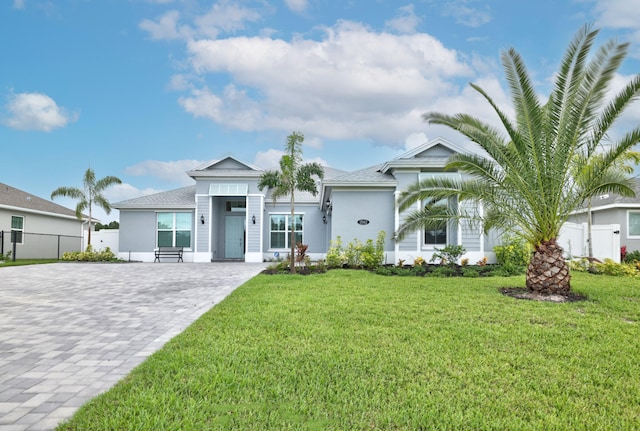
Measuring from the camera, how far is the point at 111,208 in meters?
21.2

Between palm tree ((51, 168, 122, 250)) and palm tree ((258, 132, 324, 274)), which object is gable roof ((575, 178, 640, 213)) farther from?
palm tree ((51, 168, 122, 250))

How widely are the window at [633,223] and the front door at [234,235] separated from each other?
2117 cm

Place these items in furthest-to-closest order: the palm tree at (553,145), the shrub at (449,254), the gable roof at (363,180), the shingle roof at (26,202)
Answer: the shingle roof at (26,202) → the gable roof at (363,180) → the shrub at (449,254) → the palm tree at (553,145)

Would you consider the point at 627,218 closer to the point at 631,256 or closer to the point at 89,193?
the point at 631,256

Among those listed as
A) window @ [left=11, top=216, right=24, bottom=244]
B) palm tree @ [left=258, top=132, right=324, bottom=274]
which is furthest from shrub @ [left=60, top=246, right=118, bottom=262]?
palm tree @ [left=258, top=132, right=324, bottom=274]

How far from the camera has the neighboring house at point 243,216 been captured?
52.5 ft

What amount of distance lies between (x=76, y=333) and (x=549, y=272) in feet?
29.8

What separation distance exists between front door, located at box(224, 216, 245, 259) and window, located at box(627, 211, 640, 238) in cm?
2117

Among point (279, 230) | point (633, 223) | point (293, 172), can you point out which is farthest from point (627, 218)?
point (279, 230)

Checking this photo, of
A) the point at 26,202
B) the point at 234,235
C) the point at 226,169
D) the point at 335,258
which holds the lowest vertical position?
the point at 335,258

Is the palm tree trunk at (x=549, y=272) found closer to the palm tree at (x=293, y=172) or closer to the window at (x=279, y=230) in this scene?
the palm tree at (x=293, y=172)

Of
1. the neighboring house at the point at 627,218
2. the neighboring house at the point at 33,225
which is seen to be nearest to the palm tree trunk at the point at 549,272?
the neighboring house at the point at 627,218

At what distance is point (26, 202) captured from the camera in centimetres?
2427

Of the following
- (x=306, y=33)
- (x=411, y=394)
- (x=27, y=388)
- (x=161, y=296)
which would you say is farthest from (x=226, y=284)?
(x=306, y=33)
